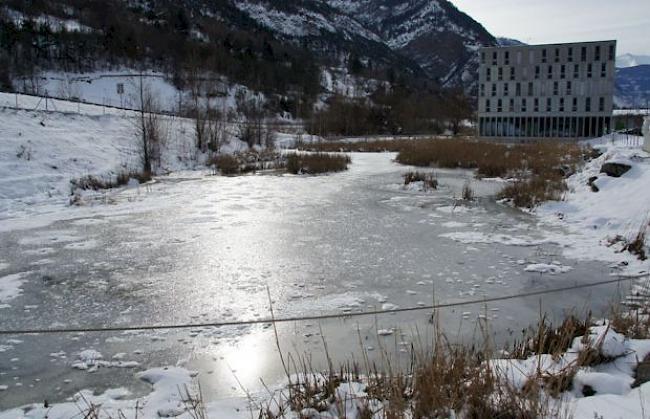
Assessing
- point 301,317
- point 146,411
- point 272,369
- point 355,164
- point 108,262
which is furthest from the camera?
point 355,164

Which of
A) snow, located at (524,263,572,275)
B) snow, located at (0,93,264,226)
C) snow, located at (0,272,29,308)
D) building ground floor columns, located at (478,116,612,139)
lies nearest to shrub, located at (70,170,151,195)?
snow, located at (0,93,264,226)

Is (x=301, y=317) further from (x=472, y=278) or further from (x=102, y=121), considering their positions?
(x=102, y=121)

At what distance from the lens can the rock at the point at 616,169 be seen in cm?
1438

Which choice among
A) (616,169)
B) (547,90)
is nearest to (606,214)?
(616,169)

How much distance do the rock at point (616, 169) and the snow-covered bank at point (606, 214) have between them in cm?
12

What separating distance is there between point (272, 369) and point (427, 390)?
6.42 feet

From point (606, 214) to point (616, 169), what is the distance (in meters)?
2.90

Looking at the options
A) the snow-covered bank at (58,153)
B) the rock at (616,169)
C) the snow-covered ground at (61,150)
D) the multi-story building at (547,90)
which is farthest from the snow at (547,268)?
the multi-story building at (547,90)

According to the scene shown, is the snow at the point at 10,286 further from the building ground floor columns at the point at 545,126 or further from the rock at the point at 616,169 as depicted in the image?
the building ground floor columns at the point at 545,126

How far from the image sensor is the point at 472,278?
8.41m

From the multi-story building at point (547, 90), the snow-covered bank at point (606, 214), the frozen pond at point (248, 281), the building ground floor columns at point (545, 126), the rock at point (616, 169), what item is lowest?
the frozen pond at point (248, 281)

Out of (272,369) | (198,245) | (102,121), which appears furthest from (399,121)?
(272,369)

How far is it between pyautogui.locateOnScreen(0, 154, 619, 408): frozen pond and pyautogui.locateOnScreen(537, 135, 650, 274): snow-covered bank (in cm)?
57

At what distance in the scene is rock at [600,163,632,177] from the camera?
47.2 feet
